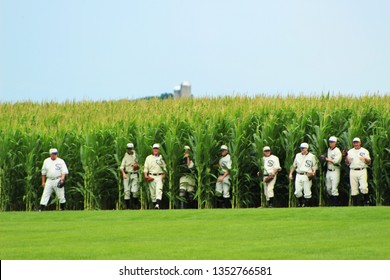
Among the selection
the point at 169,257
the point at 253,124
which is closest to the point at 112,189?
the point at 253,124

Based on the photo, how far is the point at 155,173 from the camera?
30.6m

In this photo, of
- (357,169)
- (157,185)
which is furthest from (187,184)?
(357,169)

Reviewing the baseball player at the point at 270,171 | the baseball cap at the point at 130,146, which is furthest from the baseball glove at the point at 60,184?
the baseball player at the point at 270,171

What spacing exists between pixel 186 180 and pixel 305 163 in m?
3.92

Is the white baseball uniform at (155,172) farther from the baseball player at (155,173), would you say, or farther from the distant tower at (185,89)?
the distant tower at (185,89)

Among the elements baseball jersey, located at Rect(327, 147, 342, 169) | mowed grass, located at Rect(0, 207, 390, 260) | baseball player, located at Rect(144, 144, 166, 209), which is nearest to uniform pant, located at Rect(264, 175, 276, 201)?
baseball jersey, located at Rect(327, 147, 342, 169)

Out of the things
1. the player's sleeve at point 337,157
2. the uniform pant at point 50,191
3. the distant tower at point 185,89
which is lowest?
the uniform pant at point 50,191

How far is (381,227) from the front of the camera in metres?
22.7

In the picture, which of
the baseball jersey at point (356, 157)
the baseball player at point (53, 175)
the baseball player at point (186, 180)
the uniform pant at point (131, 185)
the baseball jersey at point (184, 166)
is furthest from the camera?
the baseball jersey at point (184, 166)

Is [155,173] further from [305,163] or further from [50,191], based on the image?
[305,163]

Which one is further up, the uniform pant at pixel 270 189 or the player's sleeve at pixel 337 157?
the player's sleeve at pixel 337 157

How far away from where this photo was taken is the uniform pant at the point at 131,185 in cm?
3092

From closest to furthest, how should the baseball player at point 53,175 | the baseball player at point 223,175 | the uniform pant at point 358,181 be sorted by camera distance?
1. the uniform pant at point 358,181
2. the baseball player at point 53,175
3. the baseball player at point 223,175

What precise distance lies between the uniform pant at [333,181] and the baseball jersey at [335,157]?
0.17 metres
